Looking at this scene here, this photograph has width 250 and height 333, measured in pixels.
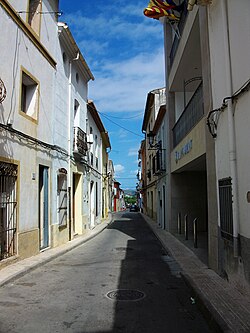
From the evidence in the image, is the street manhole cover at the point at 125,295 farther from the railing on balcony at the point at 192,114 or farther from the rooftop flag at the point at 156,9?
the rooftop flag at the point at 156,9

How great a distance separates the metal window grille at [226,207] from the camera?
6180 mm

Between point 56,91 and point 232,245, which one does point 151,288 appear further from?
point 56,91

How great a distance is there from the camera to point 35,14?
35.2ft

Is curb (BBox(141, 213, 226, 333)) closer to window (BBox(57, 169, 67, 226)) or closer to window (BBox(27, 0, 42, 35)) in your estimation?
window (BBox(57, 169, 67, 226))

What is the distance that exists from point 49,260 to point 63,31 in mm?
8128

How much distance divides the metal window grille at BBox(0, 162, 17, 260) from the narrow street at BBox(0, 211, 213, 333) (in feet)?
3.13

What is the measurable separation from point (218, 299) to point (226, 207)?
5.73 ft

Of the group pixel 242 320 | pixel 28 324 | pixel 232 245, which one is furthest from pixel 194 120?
pixel 28 324

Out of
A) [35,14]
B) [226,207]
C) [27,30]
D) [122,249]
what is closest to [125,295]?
[226,207]

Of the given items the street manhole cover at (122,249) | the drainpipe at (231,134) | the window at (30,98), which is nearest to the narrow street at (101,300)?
the drainpipe at (231,134)

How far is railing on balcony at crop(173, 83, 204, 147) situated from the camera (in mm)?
9398

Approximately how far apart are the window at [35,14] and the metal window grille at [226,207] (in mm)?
7441

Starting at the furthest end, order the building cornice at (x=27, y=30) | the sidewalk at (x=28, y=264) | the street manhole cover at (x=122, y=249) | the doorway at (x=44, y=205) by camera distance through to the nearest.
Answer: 1. the street manhole cover at (x=122, y=249)
2. the doorway at (x=44, y=205)
3. the building cornice at (x=27, y=30)
4. the sidewalk at (x=28, y=264)

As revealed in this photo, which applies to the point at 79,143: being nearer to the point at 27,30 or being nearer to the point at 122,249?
the point at 122,249
